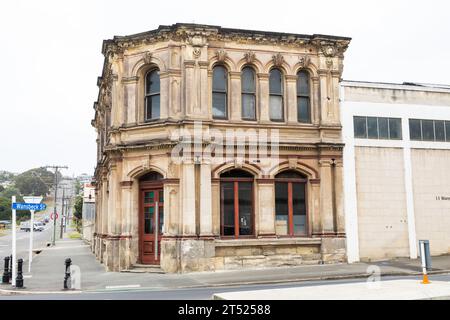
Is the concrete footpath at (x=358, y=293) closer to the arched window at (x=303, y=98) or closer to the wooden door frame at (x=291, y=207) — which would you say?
the wooden door frame at (x=291, y=207)

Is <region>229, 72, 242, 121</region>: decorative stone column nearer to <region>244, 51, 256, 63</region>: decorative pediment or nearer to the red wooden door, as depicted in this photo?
<region>244, 51, 256, 63</region>: decorative pediment

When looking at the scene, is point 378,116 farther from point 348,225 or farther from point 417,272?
point 417,272

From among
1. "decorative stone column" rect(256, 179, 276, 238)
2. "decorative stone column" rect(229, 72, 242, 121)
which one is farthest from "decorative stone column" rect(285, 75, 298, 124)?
"decorative stone column" rect(256, 179, 276, 238)

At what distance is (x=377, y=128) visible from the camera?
22.8m

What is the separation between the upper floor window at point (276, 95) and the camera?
72.2ft

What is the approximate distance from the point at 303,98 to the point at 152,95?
6529 mm

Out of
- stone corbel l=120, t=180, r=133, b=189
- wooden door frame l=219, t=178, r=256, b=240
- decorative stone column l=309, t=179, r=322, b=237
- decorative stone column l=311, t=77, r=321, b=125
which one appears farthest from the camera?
decorative stone column l=311, t=77, r=321, b=125

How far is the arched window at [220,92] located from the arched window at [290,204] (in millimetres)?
3590

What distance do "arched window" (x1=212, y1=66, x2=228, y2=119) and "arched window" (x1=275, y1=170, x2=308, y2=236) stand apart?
3590 millimetres

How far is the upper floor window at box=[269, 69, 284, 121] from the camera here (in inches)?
867

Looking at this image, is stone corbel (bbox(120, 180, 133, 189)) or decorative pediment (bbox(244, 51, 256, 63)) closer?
stone corbel (bbox(120, 180, 133, 189))

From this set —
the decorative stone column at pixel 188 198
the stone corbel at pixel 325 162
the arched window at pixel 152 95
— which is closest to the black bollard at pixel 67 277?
the decorative stone column at pixel 188 198

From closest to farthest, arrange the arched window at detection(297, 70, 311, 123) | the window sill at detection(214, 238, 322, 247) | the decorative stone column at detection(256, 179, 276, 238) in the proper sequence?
the window sill at detection(214, 238, 322, 247), the decorative stone column at detection(256, 179, 276, 238), the arched window at detection(297, 70, 311, 123)
